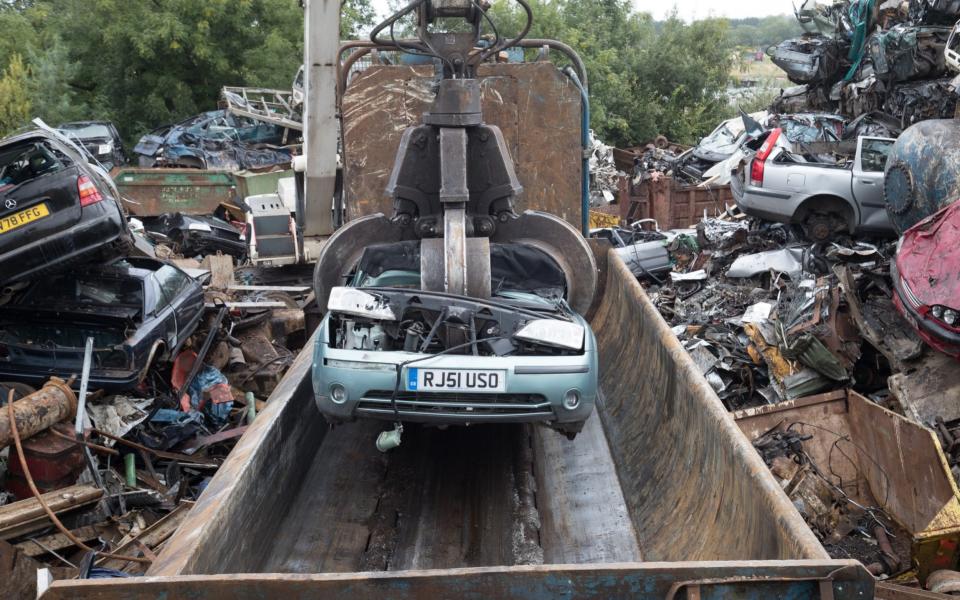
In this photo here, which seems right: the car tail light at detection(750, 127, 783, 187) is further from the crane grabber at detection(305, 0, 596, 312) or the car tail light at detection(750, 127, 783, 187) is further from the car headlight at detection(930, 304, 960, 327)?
the crane grabber at detection(305, 0, 596, 312)

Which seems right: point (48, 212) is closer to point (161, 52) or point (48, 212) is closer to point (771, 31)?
point (161, 52)

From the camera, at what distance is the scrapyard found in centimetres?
456

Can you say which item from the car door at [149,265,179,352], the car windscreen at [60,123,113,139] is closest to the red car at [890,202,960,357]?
the car door at [149,265,179,352]

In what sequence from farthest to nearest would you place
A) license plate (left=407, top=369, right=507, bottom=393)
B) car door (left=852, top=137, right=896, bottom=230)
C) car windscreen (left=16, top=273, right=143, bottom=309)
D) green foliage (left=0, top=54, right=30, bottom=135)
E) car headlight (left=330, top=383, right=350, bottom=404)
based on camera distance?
1. green foliage (left=0, top=54, right=30, bottom=135)
2. car door (left=852, top=137, right=896, bottom=230)
3. car windscreen (left=16, top=273, right=143, bottom=309)
4. car headlight (left=330, top=383, right=350, bottom=404)
5. license plate (left=407, top=369, right=507, bottom=393)

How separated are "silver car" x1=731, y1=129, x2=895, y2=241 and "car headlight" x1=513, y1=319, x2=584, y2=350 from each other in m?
10.1

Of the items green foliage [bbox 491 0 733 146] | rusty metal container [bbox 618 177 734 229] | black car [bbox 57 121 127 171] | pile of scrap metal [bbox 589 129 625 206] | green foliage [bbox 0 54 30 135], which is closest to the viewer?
rusty metal container [bbox 618 177 734 229]

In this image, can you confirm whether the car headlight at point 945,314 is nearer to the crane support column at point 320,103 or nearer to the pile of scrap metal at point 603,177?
the crane support column at point 320,103

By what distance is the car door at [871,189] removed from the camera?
44.0ft

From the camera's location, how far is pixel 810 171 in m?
13.9

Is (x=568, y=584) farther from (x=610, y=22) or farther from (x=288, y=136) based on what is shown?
(x=610, y=22)

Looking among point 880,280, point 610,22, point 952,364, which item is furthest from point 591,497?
point 610,22

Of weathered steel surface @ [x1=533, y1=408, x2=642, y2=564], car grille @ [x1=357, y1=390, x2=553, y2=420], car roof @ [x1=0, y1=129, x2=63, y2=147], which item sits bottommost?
weathered steel surface @ [x1=533, y1=408, x2=642, y2=564]

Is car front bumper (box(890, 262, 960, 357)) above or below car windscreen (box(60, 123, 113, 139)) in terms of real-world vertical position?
below

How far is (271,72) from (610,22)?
1406 centimetres
